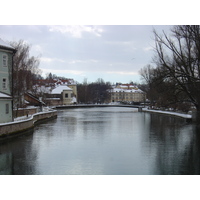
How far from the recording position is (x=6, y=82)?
2622cm

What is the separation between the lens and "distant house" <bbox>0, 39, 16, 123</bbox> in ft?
77.7

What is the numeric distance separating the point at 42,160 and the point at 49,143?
219 inches

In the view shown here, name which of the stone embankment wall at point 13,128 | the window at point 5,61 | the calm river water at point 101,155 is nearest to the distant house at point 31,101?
the stone embankment wall at point 13,128

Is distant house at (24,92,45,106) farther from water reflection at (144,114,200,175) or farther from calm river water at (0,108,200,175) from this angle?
water reflection at (144,114,200,175)

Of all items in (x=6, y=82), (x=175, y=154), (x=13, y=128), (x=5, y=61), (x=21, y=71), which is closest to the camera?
(x=175, y=154)

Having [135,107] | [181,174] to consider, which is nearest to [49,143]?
[181,174]

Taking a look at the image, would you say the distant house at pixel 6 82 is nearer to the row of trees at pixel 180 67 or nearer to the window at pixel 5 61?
the window at pixel 5 61

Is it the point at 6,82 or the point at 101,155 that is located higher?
the point at 6,82

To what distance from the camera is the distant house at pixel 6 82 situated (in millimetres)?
23678

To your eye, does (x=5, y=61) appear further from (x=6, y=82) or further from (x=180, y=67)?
(x=180, y=67)

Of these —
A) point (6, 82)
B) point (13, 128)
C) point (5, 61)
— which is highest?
point (5, 61)

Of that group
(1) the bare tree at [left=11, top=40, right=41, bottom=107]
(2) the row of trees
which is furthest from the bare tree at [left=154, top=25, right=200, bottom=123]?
(1) the bare tree at [left=11, top=40, right=41, bottom=107]

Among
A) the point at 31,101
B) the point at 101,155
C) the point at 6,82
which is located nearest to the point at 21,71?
the point at 31,101
